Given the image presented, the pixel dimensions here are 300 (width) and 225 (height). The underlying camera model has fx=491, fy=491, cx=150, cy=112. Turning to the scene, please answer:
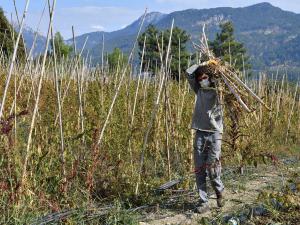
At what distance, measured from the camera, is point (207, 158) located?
187 inches

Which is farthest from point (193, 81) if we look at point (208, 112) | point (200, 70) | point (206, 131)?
point (206, 131)

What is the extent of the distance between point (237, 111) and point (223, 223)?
3.75 feet

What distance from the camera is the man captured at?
4.66 meters

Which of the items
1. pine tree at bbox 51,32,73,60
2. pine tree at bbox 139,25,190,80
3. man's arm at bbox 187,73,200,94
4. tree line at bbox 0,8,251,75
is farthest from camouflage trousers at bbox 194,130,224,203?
pine tree at bbox 139,25,190,80

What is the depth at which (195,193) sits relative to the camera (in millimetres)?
5211

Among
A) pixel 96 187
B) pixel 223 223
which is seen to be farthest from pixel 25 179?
pixel 223 223

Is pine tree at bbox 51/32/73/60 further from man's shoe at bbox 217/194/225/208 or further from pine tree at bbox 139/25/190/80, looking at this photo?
man's shoe at bbox 217/194/225/208

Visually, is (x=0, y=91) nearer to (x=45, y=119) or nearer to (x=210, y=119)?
(x=45, y=119)

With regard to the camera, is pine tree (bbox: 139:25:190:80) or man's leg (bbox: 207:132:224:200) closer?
man's leg (bbox: 207:132:224:200)

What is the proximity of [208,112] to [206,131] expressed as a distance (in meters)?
0.18

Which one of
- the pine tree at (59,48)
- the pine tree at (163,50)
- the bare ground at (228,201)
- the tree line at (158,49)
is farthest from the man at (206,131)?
the pine tree at (163,50)

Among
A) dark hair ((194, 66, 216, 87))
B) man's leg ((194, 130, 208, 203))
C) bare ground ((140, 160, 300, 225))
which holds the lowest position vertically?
bare ground ((140, 160, 300, 225))

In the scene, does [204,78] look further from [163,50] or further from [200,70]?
[163,50]

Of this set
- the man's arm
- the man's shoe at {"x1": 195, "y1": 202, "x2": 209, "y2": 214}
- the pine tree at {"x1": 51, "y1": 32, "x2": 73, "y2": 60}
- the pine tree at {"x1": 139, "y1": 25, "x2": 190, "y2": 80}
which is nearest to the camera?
the man's shoe at {"x1": 195, "y1": 202, "x2": 209, "y2": 214}
